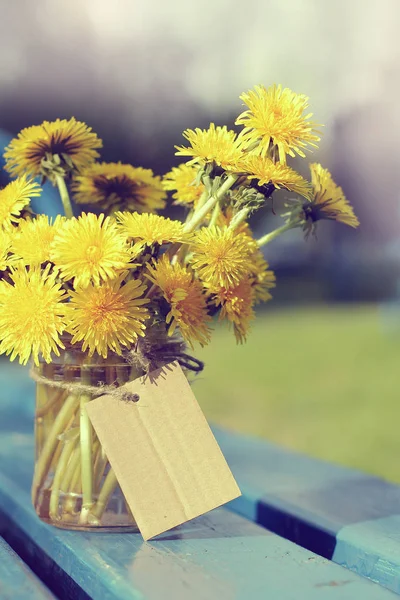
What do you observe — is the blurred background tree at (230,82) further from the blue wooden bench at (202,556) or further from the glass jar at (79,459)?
the glass jar at (79,459)

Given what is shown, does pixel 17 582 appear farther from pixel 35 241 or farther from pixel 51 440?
pixel 35 241

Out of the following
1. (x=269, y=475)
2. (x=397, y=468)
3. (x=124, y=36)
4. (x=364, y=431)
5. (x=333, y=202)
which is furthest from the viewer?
(x=124, y=36)

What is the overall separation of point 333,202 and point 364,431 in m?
1.94

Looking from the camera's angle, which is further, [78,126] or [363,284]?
[363,284]

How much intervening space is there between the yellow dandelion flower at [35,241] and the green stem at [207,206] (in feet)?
0.34

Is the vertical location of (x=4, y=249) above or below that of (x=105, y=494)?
above

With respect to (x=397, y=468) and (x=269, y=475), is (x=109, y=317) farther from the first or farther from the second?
(x=397, y=468)

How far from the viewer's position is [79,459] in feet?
1.96

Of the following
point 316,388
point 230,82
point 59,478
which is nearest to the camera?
point 59,478

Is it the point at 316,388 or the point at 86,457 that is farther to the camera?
the point at 316,388

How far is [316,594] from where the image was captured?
47 centimetres

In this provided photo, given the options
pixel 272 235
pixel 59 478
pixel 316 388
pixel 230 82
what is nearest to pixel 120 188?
pixel 272 235

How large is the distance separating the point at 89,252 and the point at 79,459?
19cm

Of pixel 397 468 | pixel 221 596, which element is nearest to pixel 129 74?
pixel 397 468
